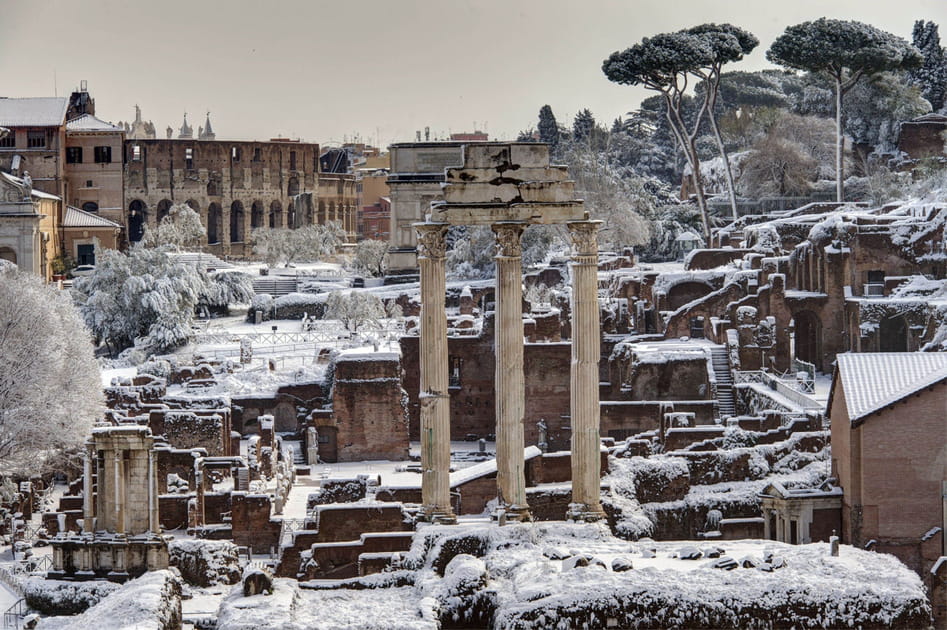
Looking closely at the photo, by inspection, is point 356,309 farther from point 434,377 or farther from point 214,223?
point 434,377

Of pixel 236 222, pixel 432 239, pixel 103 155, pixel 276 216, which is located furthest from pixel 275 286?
pixel 432 239

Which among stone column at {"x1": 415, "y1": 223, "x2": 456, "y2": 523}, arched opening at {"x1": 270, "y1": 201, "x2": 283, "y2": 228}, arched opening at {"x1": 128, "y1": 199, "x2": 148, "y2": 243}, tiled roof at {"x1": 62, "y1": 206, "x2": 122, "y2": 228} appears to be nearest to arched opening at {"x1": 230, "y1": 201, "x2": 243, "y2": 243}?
arched opening at {"x1": 270, "y1": 201, "x2": 283, "y2": 228}

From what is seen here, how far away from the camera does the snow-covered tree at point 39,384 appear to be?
34844mm

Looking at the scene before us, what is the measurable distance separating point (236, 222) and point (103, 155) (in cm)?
1085

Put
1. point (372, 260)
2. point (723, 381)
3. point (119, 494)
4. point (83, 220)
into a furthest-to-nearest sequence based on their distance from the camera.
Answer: point (83, 220) < point (372, 260) < point (723, 381) < point (119, 494)

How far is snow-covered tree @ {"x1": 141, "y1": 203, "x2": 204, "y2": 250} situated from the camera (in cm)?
6612

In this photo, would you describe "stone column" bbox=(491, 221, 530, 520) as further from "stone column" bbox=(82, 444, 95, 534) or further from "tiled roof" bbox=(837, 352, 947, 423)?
"tiled roof" bbox=(837, 352, 947, 423)

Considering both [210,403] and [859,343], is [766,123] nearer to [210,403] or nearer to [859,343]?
[859,343]

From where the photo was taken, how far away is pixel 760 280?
47.2m

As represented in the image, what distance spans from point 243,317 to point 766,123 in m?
25.8

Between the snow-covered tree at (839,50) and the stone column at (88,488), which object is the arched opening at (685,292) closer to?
the snow-covered tree at (839,50)

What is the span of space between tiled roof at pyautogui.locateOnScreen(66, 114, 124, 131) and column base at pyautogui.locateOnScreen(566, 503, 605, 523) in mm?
55647

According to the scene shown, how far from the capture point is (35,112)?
71.4 meters

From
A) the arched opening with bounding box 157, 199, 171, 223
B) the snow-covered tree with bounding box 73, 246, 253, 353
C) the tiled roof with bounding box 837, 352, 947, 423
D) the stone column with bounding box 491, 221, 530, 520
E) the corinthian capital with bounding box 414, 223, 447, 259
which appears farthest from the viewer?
the arched opening with bounding box 157, 199, 171, 223
